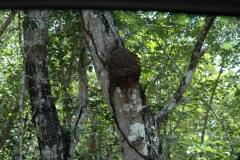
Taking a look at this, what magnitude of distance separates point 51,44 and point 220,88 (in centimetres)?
348

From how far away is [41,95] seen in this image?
12.4 ft

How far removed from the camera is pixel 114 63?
2152mm

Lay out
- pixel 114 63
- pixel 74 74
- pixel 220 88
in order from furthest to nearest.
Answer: pixel 220 88 → pixel 74 74 → pixel 114 63

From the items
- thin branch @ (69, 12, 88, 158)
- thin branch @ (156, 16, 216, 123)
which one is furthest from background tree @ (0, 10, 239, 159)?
thin branch @ (156, 16, 216, 123)

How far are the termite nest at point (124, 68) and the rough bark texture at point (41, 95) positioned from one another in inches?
57.9

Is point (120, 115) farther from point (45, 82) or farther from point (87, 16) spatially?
point (45, 82)

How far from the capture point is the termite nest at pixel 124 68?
2092mm

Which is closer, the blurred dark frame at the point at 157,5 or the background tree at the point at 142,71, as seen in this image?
the blurred dark frame at the point at 157,5

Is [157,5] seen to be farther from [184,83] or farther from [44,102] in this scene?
[44,102]

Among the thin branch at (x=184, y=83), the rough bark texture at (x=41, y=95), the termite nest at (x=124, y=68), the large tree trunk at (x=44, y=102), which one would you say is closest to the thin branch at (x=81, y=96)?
the large tree trunk at (x=44, y=102)

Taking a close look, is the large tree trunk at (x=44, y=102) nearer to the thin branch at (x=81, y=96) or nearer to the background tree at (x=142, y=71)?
the thin branch at (x=81, y=96)

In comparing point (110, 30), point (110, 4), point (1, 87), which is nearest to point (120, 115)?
point (110, 30)

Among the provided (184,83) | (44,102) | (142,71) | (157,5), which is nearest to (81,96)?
(44,102)

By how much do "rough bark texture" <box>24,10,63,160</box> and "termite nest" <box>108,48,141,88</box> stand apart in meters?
1.47
